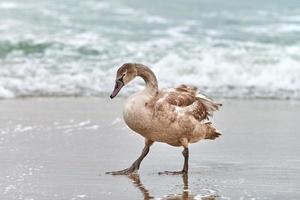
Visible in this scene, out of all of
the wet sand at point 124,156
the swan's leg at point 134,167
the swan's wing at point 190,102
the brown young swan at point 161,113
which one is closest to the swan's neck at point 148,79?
the brown young swan at point 161,113

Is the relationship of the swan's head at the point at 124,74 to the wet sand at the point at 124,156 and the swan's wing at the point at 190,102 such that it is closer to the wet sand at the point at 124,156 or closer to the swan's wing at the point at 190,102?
the swan's wing at the point at 190,102

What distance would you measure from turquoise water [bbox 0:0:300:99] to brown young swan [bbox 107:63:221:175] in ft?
19.0

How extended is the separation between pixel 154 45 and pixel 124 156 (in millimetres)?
11575

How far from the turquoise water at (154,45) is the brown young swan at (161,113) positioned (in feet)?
19.0

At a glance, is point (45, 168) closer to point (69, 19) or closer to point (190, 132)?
point (190, 132)

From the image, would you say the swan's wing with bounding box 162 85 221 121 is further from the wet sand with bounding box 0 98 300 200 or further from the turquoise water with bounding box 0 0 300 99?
the turquoise water with bounding box 0 0 300 99

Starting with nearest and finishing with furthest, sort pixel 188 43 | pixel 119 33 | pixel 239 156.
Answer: pixel 239 156 < pixel 188 43 < pixel 119 33

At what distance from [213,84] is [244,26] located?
9500mm

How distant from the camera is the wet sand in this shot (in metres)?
7.48

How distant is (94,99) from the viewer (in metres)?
14.2

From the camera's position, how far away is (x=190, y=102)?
28.9 feet

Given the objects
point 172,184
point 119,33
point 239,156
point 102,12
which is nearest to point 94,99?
point 239,156

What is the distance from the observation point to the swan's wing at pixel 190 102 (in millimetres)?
8578

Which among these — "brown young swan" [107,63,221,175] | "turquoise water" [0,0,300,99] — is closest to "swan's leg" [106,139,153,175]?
"brown young swan" [107,63,221,175]
